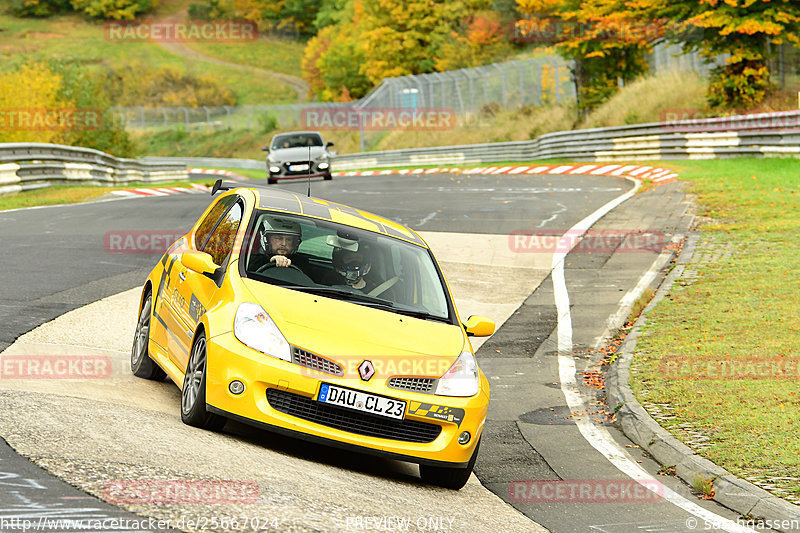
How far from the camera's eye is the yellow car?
6543 mm

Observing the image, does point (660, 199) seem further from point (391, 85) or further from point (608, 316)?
point (391, 85)

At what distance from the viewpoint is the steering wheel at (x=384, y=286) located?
7.76 meters

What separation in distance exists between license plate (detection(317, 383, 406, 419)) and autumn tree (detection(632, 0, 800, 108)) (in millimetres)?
30668

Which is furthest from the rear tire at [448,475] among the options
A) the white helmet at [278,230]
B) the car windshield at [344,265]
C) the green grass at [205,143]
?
the green grass at [205,143]

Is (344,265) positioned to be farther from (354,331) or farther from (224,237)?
(354,331)

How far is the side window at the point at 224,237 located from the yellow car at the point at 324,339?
2 cm

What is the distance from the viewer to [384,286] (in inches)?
311

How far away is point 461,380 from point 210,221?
9.89ft

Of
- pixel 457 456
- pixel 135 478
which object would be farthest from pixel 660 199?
pixel 135 478

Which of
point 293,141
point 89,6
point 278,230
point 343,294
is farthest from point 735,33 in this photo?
point 89,6

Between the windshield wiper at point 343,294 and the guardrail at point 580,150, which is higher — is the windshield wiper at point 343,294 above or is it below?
above

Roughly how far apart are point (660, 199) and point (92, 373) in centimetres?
1694

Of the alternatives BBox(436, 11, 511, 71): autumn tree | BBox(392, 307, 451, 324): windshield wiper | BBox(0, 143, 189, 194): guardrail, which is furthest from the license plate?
BBox(436, 11, 511, 71): autumn tree

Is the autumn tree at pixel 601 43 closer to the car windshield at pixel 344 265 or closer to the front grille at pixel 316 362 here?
the car windshield at pixel 344 265
